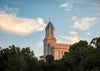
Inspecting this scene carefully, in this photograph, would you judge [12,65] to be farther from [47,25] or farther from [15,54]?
[47,25]

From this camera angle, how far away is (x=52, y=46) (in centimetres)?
10750

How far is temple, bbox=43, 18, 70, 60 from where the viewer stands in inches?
4171

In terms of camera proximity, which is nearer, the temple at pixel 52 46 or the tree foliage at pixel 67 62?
the tree foliage at pixel 67 62

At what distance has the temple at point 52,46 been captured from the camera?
106m

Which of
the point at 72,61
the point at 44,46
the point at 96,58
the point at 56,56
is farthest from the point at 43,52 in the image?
the point at 96,58

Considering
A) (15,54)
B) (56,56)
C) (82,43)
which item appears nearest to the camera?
(15,54)

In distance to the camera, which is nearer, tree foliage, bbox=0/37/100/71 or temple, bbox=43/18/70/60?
tree foliage, bbox=0/37/100/71

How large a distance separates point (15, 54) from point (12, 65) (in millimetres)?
6869

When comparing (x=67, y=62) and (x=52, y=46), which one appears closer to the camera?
(x=67, y=62)

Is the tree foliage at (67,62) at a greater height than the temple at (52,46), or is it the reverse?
the temple at (52,46)

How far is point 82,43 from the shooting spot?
5341 centimetres

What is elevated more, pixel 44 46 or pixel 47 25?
pixel 47 25

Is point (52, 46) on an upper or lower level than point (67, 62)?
upper

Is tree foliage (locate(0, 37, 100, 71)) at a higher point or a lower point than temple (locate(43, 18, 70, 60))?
lower
